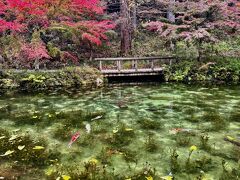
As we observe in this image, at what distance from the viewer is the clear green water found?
6.82 meters

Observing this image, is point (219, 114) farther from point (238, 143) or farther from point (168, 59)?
point (168, 59)

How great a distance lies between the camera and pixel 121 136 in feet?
29.6

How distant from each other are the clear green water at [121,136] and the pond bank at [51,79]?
240 centimetres

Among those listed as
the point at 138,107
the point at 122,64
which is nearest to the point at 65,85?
the point at 122,64

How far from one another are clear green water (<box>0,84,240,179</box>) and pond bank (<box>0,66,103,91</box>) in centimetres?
240

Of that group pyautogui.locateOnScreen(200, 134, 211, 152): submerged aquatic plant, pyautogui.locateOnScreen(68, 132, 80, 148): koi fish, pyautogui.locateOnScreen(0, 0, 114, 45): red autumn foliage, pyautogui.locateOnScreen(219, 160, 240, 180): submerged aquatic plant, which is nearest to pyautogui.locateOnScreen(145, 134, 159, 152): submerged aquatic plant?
pyautogui.locateOnScreen(200, 134, 211, 152): submerged aquatic plant

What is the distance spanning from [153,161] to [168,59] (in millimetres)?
15240

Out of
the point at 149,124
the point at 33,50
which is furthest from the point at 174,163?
the point at 33,50

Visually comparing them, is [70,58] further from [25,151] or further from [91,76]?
[25,151]

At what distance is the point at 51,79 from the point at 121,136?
31.5 feet

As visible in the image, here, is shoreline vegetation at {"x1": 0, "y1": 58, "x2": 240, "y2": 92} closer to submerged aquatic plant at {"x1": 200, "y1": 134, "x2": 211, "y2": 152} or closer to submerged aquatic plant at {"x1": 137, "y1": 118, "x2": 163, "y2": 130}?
submerged aquatic plant at {"x1": 137, "y1": 118, "x2": 163, "y2": 130}

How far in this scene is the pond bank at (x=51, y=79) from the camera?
17.1m

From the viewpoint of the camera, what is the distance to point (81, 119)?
1081cm

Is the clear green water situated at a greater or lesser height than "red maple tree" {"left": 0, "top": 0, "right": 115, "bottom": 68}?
lesser
